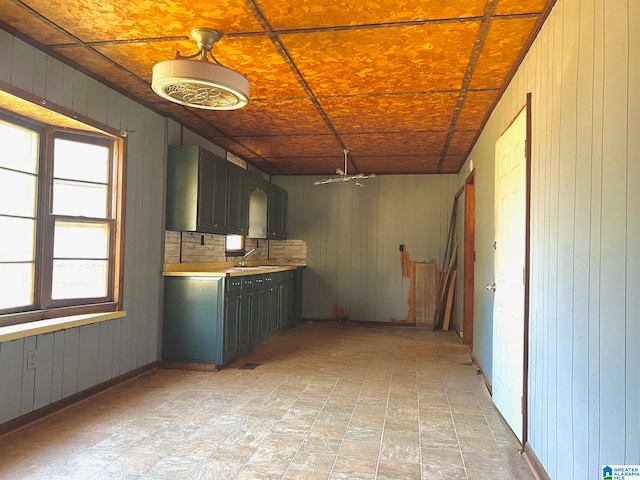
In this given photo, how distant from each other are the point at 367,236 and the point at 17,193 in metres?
5.35

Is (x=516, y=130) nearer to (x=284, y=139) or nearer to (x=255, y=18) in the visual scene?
(x=255, y=18)

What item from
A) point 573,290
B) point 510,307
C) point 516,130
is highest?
point 516,130

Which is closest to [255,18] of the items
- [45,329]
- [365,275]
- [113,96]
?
[113,96]

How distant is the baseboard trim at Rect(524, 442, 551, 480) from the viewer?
2246mm

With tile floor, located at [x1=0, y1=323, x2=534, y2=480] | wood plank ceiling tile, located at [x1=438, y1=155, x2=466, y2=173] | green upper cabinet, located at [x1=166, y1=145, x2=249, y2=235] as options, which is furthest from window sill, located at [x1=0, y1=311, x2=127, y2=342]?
wood plank ceiling tile, located at [x1=438, y1=155, x2=466, y2=173]

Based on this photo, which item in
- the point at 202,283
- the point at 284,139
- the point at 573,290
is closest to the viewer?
the point at 573,290

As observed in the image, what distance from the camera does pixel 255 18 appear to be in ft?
8.38

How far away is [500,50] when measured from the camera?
2912 millimetres

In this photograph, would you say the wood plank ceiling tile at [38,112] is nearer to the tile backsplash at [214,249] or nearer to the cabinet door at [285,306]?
the tile backsplash at [214,249]

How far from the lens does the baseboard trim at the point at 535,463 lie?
7.37 ft

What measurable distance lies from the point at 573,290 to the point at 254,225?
5.06 m

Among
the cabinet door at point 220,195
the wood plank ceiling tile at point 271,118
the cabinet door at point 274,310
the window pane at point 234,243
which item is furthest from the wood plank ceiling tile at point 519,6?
the window pane at point 234,243

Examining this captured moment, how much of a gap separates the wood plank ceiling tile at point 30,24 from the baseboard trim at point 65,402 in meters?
2.44

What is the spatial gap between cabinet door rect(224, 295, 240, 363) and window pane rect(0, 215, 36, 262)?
1.80m
